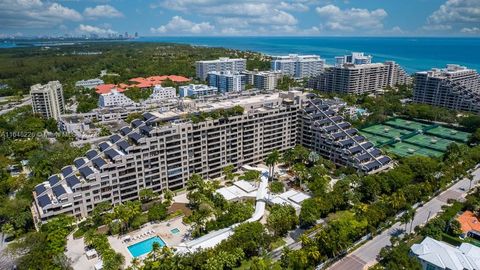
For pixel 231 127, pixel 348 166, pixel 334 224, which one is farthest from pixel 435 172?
pixel 231 127

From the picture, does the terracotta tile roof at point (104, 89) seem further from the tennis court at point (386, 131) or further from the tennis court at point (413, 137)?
the tennis court at point (413, 137)

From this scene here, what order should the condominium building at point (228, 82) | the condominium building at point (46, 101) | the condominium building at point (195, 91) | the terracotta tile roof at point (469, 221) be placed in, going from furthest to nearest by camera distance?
the condominium building at point (228, 82)
the condominium building at point (195, 91)
the condominium building at point (46, 101)
the terracotta tile roof at point (469, 221)

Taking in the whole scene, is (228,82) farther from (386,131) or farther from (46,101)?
(386,131)

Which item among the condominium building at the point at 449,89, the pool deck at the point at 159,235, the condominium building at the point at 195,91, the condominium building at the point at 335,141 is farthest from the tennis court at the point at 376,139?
the condominium building at the point at 195,91

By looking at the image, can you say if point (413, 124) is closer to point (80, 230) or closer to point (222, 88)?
point (222, 88)

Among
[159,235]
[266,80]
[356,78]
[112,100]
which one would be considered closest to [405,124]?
[356,78]

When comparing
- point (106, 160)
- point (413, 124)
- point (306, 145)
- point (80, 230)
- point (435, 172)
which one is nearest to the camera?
point (80, 230)
